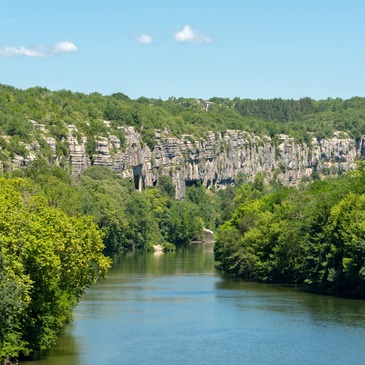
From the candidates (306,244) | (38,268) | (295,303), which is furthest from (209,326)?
(306,244)

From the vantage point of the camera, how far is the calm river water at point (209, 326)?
56469mm

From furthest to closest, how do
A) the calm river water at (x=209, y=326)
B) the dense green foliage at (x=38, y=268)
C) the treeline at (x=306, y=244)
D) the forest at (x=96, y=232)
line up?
the treeline at (x=306, y=244) < the calm river water at (x=209, y=326) < the forest at (x=96, y=232) < the dense green foliage at (x=38, y=268)

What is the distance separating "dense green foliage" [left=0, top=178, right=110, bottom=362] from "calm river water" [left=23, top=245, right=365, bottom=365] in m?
1.86

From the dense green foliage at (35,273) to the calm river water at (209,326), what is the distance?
1.86 meters

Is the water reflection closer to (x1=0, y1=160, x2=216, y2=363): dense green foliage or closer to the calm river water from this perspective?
the calm river water

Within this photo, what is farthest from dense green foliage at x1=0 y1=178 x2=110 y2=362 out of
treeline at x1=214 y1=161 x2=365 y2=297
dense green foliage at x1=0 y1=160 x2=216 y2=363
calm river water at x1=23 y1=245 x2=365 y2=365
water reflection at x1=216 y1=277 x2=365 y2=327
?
treeline at x1=214 y1=161 x2=365 y2=297

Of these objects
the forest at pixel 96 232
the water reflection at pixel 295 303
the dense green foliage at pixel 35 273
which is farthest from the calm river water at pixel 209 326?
the forest at pixel 96 232

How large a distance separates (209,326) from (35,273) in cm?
1861

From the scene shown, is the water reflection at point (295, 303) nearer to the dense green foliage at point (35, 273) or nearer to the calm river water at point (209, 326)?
the calm river water at point (209, 326)

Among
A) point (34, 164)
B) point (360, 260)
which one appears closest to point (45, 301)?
point (360, 260)

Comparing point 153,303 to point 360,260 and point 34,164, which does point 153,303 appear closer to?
point 360,260

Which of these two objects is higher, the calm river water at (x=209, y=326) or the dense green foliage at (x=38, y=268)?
the dense green foliage at (x=38, y=268)

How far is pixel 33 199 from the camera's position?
64.9 meters

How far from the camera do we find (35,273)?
A: 51250 millimetres
